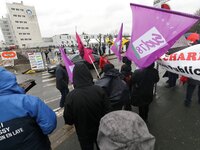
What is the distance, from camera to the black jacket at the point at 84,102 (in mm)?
2043

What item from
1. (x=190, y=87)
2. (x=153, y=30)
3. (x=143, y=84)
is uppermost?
(x=153, y=30)

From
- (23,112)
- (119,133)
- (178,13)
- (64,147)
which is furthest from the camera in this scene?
(64,147)

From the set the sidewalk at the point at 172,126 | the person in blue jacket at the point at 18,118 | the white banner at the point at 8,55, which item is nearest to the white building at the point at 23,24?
the white banner at the point at 8,55

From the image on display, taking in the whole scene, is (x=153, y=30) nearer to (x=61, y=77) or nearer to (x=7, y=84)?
(x=7, y=84)

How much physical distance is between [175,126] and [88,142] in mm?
2536

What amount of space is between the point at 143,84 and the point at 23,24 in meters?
90.5

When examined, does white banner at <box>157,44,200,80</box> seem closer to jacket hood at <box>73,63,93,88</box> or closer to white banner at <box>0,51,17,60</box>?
jacket hood at <box>73,63,93,88</box>

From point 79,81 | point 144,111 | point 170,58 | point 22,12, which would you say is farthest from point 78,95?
point 22,12

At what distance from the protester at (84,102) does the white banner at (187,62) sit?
2040 mm

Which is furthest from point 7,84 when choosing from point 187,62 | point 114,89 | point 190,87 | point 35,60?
point 35,60

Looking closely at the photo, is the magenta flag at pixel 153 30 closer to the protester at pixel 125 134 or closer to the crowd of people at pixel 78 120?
the crowd of people at pixel 78 120

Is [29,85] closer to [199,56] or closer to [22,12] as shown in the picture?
[199,56]

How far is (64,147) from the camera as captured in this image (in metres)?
3.28

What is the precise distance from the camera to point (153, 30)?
2.67 meters
